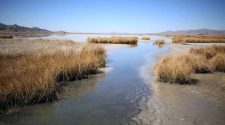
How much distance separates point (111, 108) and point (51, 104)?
203 cm

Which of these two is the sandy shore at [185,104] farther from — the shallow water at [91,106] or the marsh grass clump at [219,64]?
the marsh grass clump at [219,64]

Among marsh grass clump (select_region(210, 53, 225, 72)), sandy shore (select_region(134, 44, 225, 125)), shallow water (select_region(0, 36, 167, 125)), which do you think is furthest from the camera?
marsh grass clump (select_region(210, 53, 225, 72))

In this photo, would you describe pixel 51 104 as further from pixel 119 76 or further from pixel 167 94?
pixel 119 76

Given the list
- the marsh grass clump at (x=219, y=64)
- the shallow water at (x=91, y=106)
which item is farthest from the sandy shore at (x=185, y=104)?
the marsh grass clump at (x=219, y=64)

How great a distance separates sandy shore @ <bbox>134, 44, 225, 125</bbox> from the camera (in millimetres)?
6820

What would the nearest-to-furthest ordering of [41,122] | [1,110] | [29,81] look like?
[41,122] < [1,110] < [29,81]

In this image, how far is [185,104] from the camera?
8.28 meters

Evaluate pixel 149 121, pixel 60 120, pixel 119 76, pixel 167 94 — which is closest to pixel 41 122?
pixel 60 120

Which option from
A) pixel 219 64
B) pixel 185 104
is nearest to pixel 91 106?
pixel 185 104

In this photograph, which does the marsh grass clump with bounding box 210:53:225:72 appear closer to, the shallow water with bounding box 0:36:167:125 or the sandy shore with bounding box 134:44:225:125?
the sandy shore with bounding box 134:44:225:125

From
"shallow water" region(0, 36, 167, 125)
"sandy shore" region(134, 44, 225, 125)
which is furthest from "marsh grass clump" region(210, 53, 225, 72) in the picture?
"shallow water" region(0, 36, 167, 125)

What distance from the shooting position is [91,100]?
861cm

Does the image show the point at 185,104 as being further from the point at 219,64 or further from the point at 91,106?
the point at 219,64

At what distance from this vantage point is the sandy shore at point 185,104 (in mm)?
6820
